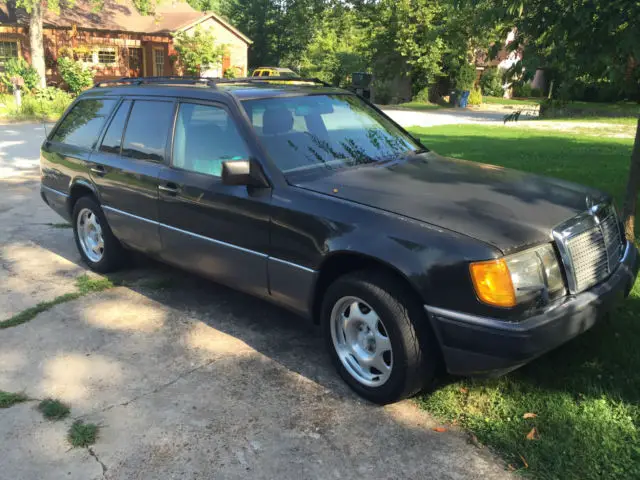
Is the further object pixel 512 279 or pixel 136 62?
pixel 136 62

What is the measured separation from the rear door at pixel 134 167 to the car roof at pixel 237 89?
0.35 ft

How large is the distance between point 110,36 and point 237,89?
33.5 meters

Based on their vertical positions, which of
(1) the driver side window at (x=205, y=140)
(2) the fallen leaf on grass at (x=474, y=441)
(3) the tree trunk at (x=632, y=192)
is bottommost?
(2) the fallen leaf on grass at (x=474, y=441)

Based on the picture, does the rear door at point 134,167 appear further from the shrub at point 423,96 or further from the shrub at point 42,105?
the shrub at point 423,96

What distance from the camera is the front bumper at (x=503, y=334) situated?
111 inches

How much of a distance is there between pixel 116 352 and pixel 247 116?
186 centimetres

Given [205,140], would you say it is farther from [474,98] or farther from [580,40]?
[474,98]

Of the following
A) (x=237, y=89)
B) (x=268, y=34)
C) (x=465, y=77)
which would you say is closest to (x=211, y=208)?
(x=237, y=89)

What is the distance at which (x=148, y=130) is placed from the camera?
4777 mm

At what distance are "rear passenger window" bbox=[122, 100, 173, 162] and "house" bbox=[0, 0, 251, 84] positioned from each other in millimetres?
29537

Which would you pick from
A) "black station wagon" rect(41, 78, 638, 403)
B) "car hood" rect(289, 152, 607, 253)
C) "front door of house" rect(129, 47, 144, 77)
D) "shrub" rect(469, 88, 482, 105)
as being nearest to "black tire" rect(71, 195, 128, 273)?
"black station wagon" rect(41, 78, 638, 403)

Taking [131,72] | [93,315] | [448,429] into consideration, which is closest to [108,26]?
[131,72]

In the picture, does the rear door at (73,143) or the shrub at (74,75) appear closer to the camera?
the rear door at (73,143)

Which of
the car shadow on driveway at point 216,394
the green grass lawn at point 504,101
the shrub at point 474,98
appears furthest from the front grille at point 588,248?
the green grass lawn at point 504,101
